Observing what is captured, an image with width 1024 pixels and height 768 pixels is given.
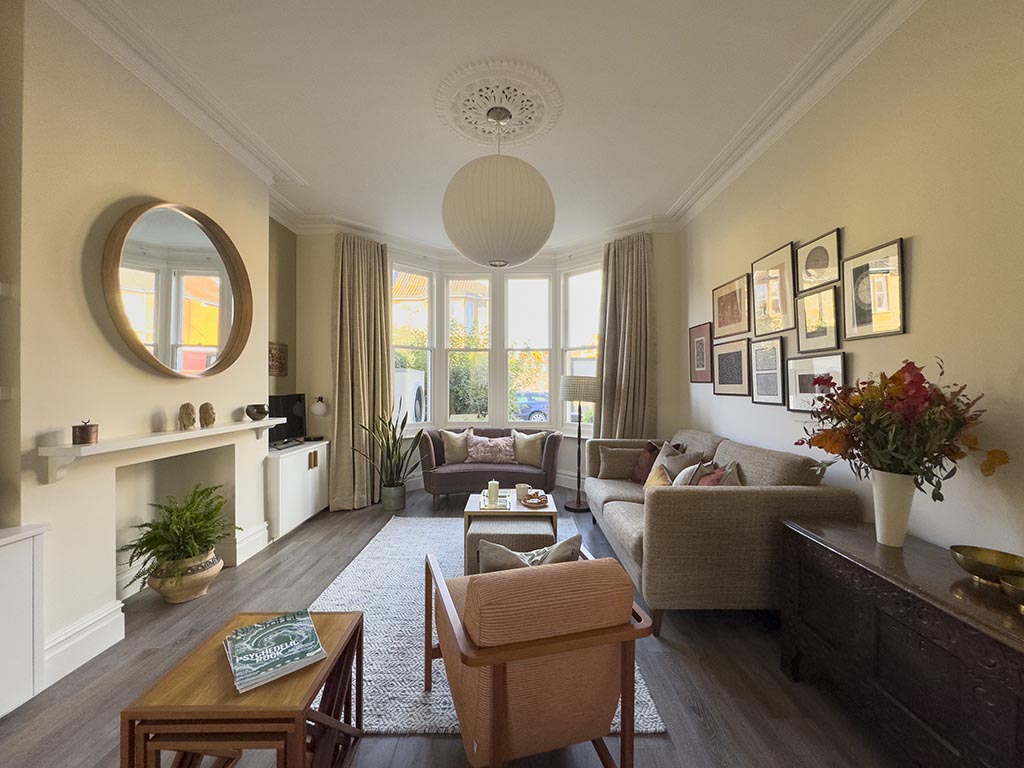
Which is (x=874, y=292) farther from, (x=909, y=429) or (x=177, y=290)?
(x=177, y=290)

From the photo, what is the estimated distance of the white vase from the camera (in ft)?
5.06

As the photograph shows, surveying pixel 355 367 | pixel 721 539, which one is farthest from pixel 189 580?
pixel 721 539

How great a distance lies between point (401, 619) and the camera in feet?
7.48

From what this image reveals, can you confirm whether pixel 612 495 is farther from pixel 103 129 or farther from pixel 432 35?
pixel 103 129

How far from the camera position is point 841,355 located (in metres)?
2.18

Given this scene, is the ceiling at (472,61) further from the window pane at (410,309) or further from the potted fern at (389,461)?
the potted fern at (389,461)

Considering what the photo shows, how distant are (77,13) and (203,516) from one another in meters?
2.49

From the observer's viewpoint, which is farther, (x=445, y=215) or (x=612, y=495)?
(x=612, y=495)

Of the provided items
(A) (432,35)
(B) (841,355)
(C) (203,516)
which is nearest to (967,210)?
(B) (841,355)

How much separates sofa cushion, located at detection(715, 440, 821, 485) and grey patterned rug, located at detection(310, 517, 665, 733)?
126 cm

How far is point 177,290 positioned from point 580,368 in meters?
3.83

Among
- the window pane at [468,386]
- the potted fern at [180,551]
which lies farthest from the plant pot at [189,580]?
the window pane at [468,386]

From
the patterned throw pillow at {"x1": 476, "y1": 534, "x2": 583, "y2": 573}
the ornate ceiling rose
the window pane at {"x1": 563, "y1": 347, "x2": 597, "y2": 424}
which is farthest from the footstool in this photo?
the window pane at {"x1": 563, "y1": 347, "x2": 597, "y2": 424}

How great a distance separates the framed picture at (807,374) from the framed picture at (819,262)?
40cm
